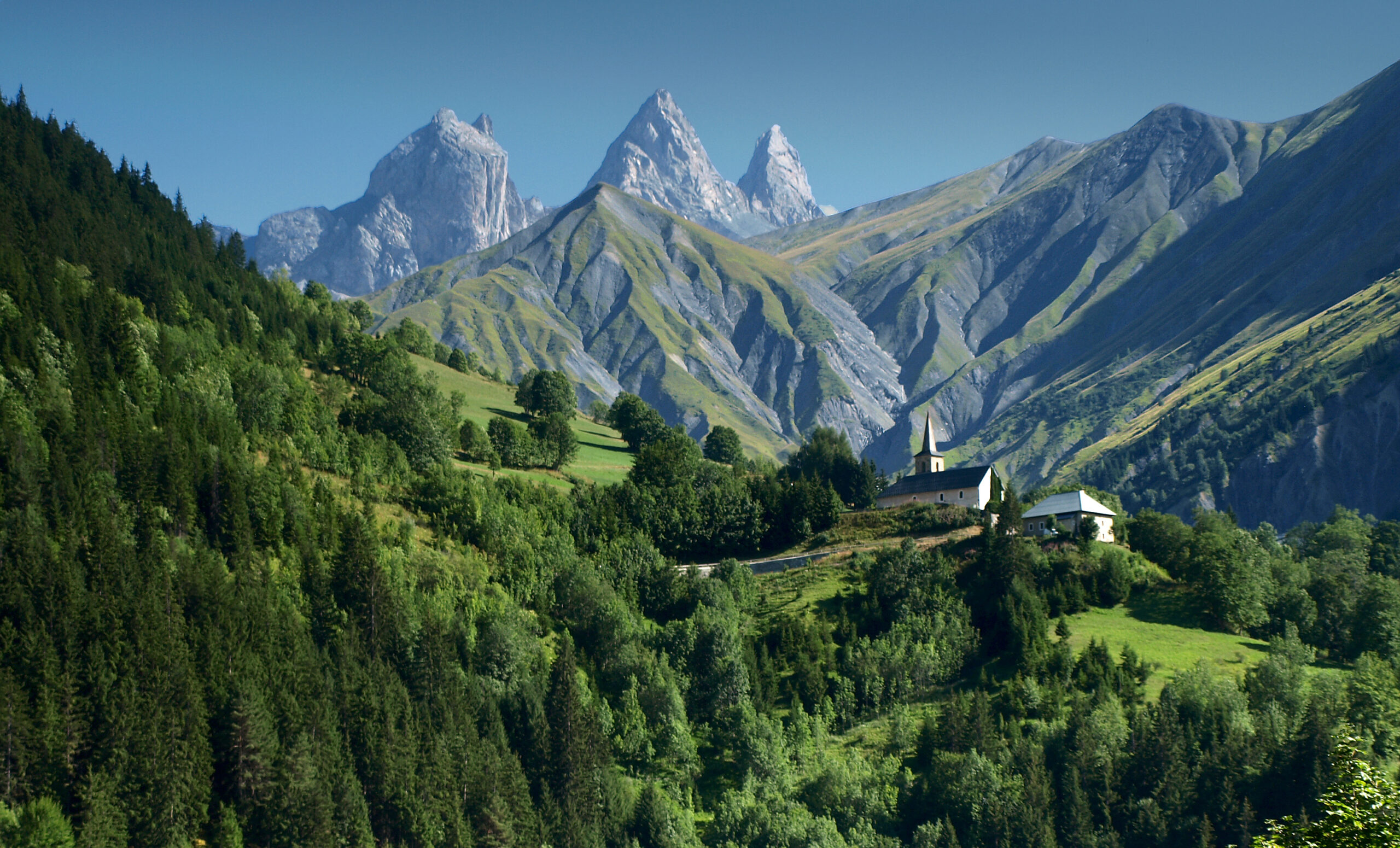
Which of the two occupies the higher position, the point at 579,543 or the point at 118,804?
the point at 579,543

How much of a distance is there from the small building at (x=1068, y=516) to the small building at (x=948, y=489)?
18.8 feet

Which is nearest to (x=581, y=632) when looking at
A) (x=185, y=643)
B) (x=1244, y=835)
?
(x=185, y=643)

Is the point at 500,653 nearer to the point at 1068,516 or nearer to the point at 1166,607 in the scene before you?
the point at 1166,607

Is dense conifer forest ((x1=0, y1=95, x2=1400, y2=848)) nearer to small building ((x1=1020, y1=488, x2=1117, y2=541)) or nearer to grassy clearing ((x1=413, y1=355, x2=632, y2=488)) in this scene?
small building ((x1=1020, y1=488, x2=1117, y2=541))

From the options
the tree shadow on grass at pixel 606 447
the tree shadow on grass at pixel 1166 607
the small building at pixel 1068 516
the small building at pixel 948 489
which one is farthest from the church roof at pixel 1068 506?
the tree shadow on grass at pixel 606 447

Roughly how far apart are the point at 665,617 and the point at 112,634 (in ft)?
154

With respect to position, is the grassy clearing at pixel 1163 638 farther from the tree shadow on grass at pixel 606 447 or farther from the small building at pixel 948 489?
the tree shadow on grass at pixel 606 447

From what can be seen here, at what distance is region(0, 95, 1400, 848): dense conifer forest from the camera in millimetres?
69562

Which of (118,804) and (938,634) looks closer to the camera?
(118,804)

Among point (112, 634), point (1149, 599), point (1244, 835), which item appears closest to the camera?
point (112, 634)

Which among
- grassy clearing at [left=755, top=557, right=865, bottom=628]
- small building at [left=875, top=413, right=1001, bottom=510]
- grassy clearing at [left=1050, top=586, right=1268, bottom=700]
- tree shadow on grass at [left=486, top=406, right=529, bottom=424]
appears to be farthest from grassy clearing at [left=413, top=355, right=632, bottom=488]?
grassy clearing at [left=1050, top=586, right=1268, bottom=700]

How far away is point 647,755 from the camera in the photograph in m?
85.4

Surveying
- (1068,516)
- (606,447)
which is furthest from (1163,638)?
(606,447)

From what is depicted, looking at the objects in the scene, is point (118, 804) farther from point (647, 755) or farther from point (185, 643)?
point (647, 755)
